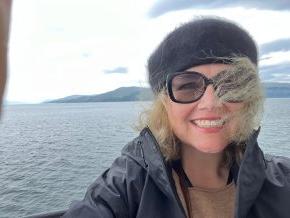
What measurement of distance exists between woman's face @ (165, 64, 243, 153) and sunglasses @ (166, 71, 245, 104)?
19 millimetres

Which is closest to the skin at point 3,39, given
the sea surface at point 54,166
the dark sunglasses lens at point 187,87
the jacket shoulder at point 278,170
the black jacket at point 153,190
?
the black jacket at point 153,190

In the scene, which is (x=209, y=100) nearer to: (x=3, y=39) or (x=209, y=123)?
(x=209, y=123)

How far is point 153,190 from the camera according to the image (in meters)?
1.83

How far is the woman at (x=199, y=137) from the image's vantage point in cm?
183

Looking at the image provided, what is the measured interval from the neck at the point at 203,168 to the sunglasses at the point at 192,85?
0.31 metres

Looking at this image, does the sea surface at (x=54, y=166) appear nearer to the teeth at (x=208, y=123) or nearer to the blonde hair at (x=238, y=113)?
the blonde hair at (x=238, y=113)

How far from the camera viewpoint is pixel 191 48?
1940mm

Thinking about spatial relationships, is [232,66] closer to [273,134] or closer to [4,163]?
[4,163]

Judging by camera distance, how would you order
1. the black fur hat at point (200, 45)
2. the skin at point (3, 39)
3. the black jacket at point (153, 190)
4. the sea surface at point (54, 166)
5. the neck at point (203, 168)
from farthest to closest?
the sea surface at point (54, 166) → the neck at point (203, 168) → the black fur hat at point (200, 45) → the black jacket at point (153, 190) → the skin at point (3, 39)

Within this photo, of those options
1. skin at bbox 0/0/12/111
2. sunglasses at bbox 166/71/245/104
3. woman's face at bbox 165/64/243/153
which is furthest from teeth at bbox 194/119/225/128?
skin at bbox 0/0/12/111

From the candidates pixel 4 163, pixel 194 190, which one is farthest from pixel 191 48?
pixel 4 163

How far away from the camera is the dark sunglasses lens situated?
6.41 feet

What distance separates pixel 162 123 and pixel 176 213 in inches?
19.8

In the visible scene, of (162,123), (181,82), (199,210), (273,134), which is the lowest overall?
(273,134)
